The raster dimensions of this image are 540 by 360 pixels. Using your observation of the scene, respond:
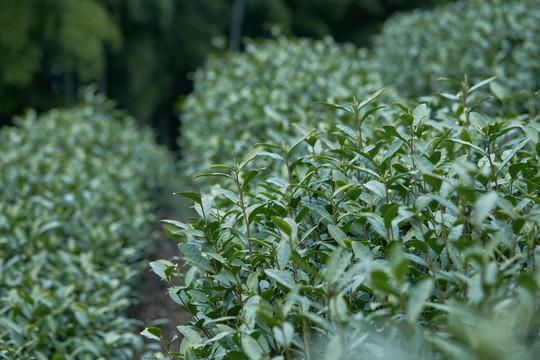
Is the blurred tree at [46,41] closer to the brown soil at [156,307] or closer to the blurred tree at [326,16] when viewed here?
the blurred tree at [326,16]

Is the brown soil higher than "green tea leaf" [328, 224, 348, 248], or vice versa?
the brown soil

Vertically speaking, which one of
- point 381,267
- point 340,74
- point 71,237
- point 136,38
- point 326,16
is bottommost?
point 381,267

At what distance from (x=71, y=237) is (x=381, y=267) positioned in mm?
2667

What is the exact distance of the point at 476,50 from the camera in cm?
366

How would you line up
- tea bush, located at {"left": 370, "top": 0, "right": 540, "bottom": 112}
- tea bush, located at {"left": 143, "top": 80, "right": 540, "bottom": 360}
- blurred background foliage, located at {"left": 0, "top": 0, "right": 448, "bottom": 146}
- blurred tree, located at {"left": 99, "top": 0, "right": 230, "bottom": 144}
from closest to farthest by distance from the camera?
tea bush, located at {"left": 143, "top": 80, "right": 540, "bottom": 360} < tea bush, located at {"left": 370, "top": 0, "right": 540, "bottom": 112} < blurred background foliage, located at {"left": 0, "top": 0, "right": 448, "bottom": 146} < blurred tree, located at {"left": 99, "top": 0, "right": 230, "bottom": 144}

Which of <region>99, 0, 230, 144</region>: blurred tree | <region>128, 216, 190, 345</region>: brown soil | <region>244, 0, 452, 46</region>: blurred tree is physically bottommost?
<region>128, 216, 190, 345</region>: brown soil

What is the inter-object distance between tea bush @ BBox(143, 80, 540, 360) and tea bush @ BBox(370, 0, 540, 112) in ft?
3.28

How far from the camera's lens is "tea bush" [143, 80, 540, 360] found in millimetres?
750

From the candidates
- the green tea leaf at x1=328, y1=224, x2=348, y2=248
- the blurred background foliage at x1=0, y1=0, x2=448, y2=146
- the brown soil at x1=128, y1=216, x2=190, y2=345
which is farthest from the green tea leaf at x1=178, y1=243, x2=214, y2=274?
the blurred background foliage at x1=0, y1=0, x2=448, y2=146

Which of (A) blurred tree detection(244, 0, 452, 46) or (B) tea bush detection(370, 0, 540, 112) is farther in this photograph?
(A) blurred tree detection(244, 0, 452, 46)

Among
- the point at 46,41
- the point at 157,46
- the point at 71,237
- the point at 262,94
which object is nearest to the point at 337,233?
the point at 71,237

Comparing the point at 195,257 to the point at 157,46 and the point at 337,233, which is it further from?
the point at 157,46

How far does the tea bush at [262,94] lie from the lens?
9.74ft

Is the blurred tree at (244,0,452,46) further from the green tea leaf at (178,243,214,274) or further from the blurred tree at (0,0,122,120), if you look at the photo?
the green tea leaf at (178,243,214,274)
